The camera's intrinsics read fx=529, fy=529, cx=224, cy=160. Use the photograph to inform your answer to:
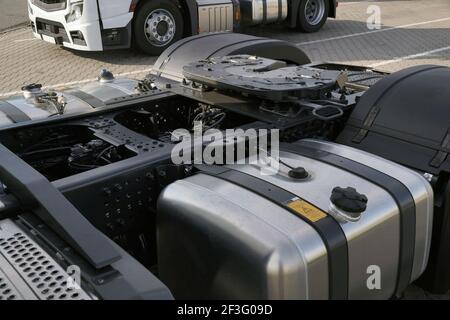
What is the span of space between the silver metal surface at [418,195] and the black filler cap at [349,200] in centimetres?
36

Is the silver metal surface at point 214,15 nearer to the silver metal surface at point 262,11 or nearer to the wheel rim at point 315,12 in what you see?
the silver metal surface at point 262,11

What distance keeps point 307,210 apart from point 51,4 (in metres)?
7.21

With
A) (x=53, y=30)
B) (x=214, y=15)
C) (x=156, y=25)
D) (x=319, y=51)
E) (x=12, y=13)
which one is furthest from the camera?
(x=12, y=13)

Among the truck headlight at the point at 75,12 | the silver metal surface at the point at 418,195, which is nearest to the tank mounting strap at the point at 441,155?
the silver metal surface at the point at 418,195

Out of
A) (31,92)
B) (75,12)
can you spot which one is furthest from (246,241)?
(75,12)

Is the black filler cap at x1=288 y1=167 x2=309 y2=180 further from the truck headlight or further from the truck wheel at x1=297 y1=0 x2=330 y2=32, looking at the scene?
the truck wheel at x1=297 y1=0 x2=330 y2=32

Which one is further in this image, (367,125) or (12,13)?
(12,13)

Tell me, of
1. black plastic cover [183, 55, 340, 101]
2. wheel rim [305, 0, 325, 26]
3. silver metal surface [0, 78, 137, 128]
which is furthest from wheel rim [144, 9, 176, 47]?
black plastic cover [183, 55, 340, 101]

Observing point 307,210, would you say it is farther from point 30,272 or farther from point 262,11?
point 262,11

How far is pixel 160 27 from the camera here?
325 inches

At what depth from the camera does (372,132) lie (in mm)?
2615
